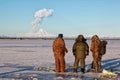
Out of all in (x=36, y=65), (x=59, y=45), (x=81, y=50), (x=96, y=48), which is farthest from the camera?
(x=36, y=65)

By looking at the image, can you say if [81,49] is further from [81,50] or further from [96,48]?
[96,48]

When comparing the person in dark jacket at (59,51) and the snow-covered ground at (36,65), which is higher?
the person in dark jacket at (59,51)

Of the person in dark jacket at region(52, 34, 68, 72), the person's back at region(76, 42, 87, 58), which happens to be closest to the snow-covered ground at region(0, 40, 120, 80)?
the person in dark jacket at region(52, 34, 68, 72)

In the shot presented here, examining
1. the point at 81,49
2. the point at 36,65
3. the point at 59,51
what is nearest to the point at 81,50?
the point at 81,49

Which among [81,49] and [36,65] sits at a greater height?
[81,49]

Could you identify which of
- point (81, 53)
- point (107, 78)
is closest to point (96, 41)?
point (81, 53)

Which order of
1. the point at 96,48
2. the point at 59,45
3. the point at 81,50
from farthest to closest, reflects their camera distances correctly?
the point at 96,48, the point at 59,45, the point at 81,50

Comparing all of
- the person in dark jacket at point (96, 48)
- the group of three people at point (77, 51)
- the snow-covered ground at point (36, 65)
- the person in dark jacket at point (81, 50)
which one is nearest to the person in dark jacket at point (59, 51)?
the group of three people at point (77, 51)

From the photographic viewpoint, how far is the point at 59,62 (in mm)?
12180

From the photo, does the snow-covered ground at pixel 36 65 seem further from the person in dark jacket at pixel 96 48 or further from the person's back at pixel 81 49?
the person in dark jacket at pixel 96 48

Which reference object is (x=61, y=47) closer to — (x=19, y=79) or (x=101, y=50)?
(x=101, y=50)

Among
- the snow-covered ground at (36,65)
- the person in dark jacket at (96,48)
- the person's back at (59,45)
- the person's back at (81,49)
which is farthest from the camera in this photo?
the person in dark jacket at (96,48)

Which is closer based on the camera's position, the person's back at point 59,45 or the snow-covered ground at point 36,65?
the snow-covered ground at point 36,65

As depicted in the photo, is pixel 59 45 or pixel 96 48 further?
pixel 96 48
